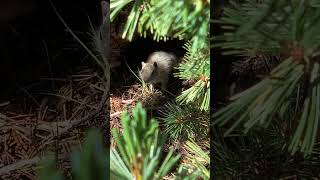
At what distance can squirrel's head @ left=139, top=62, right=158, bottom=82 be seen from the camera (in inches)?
38.7

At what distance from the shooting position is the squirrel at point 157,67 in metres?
0.97

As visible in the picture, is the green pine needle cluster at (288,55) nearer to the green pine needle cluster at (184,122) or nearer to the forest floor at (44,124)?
the forest floor at (44,124)

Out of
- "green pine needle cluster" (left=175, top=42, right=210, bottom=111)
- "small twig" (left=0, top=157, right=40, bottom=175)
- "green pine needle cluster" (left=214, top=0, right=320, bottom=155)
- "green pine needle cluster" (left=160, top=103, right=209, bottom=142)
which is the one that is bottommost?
"small twig" (left=0, top=157, right=40, bottom=175)

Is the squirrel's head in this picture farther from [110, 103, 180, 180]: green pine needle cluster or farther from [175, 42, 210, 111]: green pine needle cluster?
[110, 103, 180, 180]: green pine needle cluster

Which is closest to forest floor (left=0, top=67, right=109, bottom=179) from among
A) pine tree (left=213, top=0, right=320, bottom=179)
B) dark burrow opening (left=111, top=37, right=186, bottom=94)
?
dark burrow opening (left=111, top=37, right=186, bottom=94)

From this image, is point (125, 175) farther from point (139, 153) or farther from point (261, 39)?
point (261, 39)

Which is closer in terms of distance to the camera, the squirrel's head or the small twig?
the small twig

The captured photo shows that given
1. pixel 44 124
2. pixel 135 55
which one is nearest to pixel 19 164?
pixel 44 124

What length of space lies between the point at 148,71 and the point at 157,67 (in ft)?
0.14

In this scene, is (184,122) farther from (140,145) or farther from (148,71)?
(140,145)

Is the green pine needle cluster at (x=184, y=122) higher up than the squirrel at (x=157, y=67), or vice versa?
the squirrel at (x=157, y=67)

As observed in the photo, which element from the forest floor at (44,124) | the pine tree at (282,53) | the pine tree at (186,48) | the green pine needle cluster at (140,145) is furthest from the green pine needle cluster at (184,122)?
the green pine needle cluster at (140,145)

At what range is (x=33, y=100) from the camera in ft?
2.74

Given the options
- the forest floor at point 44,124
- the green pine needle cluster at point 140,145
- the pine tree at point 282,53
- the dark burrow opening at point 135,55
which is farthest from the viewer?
the dark burrow opening at point 135,55
